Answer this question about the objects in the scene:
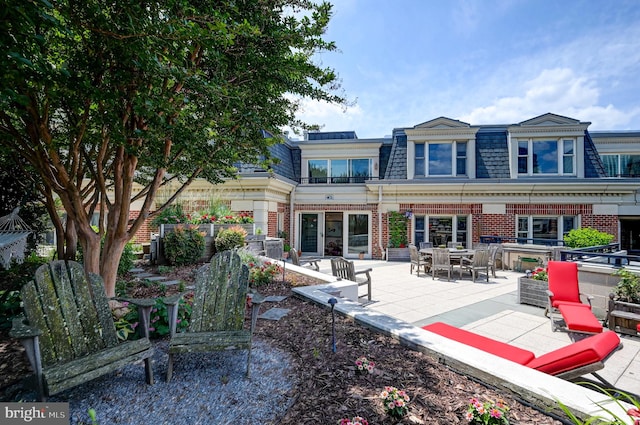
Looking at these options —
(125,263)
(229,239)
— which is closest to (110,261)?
(125,263)

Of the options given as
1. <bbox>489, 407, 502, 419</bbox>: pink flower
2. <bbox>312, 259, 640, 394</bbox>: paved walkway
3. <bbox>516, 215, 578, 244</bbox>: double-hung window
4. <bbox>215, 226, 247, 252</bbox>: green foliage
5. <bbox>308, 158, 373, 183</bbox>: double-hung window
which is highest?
<bbox>308, 158, 373, 183</bbox>: double-hung window

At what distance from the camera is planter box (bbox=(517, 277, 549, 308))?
19.8 ft

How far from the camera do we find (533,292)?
621 centimetres

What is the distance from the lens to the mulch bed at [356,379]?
6.75ft

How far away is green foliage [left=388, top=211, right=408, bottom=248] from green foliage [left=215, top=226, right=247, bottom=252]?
7.62m

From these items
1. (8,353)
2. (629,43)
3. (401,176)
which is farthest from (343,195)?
(8,353)

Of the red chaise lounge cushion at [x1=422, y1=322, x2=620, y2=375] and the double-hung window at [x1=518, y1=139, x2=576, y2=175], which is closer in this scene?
the red chaise lounge cushion at [x1=422, y1=322, x2=620, y2=375]

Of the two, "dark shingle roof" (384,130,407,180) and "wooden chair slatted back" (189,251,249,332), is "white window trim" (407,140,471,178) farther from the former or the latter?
"wooden chair slatted back" (189,251,249,332)

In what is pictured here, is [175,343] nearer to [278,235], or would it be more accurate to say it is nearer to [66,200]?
[66,200]

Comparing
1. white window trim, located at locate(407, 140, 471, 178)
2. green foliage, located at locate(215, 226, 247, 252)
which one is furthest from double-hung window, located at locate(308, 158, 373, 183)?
green foliage, located at locate(215, 226, 247, 252)

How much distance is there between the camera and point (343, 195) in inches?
561

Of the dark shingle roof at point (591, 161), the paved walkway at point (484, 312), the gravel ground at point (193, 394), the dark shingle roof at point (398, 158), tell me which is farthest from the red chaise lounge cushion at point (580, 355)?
the dark shingle roof at point (591, 161)

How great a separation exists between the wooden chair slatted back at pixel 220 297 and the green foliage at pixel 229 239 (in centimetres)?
545

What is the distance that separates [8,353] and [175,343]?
2.00 meters
